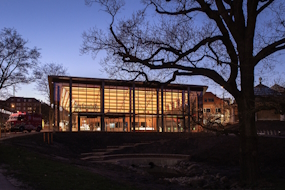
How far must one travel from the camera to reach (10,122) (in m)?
41.7

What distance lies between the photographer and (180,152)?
30297mm

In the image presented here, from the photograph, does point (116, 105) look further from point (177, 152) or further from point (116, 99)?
point (177, 152)

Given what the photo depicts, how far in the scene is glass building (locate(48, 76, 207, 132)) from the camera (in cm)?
5059

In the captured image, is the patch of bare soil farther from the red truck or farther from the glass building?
the glass building

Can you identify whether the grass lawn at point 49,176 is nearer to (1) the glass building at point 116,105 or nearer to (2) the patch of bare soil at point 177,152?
(2) the patch of bare soil at point 177,152

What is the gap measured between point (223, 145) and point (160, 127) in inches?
1211

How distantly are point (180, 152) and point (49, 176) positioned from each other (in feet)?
68.0

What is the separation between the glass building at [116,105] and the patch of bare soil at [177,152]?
539 inches

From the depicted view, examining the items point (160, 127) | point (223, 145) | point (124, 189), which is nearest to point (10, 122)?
point (160, 127)

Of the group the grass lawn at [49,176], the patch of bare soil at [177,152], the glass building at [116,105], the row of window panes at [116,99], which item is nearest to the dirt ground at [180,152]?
the patch of bare soil at [177,152]

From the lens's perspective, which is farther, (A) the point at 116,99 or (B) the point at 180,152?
(A) the point at 116,99

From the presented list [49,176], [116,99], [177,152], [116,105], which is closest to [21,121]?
[116,105]

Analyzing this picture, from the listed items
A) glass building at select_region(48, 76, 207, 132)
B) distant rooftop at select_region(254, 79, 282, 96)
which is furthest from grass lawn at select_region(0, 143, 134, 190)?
glass building at select_region(48, 76, 207, 132)

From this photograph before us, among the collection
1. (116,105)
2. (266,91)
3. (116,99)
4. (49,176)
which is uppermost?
(116,99)
